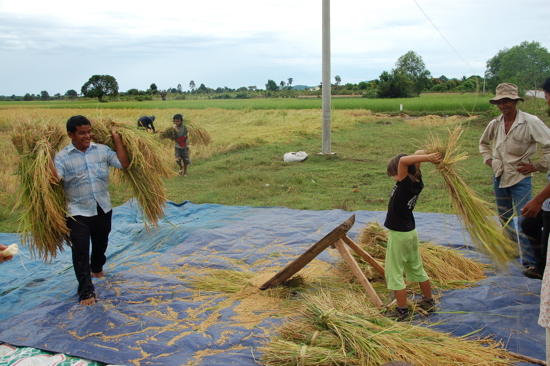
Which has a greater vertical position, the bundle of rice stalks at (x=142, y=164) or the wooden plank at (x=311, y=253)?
the bundle of rice stalks at (x=142, y=164)

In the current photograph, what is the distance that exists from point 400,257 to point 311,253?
70 cm

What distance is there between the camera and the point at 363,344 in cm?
241

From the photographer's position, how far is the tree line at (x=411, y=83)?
567 centimetres

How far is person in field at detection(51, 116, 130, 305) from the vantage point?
366cm

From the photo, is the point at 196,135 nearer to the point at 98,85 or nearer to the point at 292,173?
the point at 292,173

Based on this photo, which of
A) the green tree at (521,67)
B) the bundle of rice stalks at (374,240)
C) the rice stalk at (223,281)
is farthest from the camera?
the green tree at (521,67)

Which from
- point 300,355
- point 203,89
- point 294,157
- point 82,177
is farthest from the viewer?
point 203,89

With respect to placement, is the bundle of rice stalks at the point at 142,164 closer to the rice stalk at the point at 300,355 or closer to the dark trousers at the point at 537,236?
the rice stalk at the point at 300,355

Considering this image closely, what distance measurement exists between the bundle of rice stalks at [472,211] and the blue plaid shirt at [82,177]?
279 centimetres

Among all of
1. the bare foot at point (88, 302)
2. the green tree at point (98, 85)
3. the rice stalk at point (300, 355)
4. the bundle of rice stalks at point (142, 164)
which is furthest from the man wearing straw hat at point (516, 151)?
the green tree at point (98, 85)

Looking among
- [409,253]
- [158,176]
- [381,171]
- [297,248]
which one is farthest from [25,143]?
[381,171]

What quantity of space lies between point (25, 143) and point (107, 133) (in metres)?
0.72

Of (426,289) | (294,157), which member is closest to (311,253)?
(426,289)

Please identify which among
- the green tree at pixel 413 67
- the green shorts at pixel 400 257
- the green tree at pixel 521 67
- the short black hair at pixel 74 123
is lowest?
the green shorts at pixel 400 257
